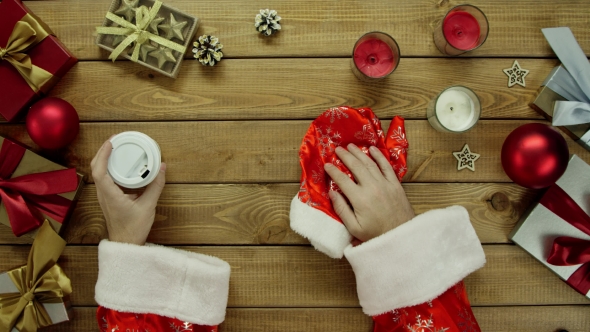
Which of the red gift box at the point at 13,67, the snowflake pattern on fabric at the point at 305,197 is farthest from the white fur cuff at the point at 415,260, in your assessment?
the red gift box at the point at 13,67

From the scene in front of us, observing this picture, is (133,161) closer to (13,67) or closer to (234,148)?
(234,148)

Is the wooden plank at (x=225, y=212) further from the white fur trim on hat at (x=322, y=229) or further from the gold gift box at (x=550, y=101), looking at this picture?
the gold gift box at (x=550, y=101)

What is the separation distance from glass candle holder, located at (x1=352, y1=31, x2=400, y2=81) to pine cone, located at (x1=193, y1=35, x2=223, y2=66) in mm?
349

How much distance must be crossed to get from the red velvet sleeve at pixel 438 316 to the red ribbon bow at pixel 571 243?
291mm

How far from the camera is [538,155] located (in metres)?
0.99

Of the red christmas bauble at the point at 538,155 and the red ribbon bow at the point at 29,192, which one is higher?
the red christmas bauble at the point at 538,155

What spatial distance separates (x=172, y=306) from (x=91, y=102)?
573 mm

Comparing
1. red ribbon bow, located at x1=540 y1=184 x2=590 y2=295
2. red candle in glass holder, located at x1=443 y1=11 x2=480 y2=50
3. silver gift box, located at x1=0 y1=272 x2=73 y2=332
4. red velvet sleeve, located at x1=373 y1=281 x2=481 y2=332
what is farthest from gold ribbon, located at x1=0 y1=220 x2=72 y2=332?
red ribbon bow, located at x1=540 y1=184 x2=590 y2=295

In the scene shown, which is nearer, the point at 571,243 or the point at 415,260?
the point at 415,260

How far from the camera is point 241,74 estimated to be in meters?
1.11

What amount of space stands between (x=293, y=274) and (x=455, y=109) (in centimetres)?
60

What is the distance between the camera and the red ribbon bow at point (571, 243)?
1.06 meters

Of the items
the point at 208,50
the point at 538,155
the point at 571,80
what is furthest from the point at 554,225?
the point at 208,50

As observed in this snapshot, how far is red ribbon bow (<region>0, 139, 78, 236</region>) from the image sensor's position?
1023mm
